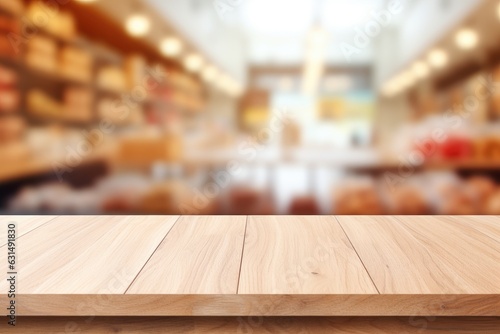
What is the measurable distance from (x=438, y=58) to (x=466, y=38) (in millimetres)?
146

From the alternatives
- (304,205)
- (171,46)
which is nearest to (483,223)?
(304,205)

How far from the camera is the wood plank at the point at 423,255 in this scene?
61 centimetres

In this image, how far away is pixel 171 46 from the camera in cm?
247

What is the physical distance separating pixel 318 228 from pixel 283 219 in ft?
0.30

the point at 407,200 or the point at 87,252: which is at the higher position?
the point at 87,252

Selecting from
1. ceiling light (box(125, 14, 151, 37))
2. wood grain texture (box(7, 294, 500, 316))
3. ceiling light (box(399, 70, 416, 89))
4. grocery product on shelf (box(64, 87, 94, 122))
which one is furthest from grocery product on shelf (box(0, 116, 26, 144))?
wood grain texture (box(7, 294, 500, 316))

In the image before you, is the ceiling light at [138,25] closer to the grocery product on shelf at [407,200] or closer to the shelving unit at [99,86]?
the shelving unit at [99,86]

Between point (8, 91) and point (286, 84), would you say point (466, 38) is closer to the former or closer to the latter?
point (286, 84)

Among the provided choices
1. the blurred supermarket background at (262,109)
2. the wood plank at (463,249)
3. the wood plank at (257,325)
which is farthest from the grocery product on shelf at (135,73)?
the wood plank at (257,325)

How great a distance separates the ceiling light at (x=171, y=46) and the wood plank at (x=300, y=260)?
1.66 metres

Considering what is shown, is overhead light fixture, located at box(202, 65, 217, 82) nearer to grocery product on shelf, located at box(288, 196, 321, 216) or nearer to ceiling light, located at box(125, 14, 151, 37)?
ceiling light, located at box(125, 14, 151, 37)

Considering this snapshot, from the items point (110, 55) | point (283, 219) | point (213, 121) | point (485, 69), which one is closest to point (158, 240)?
point (283, 219)

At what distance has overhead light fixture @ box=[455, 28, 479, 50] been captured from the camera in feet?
7.91

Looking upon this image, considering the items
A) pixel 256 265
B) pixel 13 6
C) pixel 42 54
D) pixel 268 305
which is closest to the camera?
pixel 268 305
